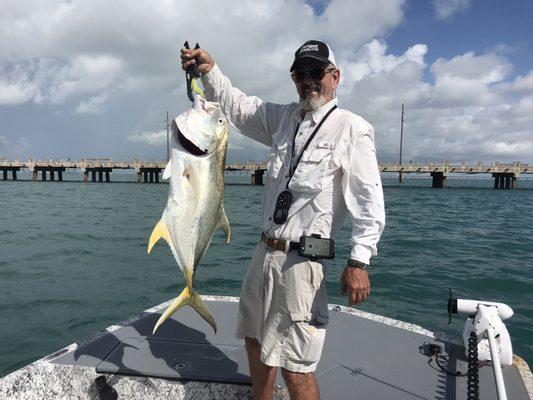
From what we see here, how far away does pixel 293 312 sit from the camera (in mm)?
2957

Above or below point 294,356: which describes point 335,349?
below

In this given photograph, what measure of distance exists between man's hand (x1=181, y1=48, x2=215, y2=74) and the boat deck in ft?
8.38

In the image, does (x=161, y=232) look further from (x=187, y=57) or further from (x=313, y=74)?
(x=313, y=74)

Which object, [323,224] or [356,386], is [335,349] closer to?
[356,386]

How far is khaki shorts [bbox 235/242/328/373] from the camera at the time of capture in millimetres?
2963

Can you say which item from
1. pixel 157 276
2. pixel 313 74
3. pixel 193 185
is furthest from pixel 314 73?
pixel 157 276

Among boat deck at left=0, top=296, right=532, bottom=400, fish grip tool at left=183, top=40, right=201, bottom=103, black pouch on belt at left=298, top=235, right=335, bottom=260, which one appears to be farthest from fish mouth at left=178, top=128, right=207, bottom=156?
boat deck at left=0, top=296, right=532, bottom=400

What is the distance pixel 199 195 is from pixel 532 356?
636 centimetres

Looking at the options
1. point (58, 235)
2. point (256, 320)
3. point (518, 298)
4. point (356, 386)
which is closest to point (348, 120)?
point (256, 320)

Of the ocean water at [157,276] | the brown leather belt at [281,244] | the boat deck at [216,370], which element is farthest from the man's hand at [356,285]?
the ocean water at [157,276]

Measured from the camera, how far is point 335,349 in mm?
4203

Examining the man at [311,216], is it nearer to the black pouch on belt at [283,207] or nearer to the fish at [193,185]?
the black pouch on belt at [283,207]

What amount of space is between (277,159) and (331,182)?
490mm

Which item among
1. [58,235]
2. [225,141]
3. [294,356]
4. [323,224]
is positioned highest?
[225,141]
